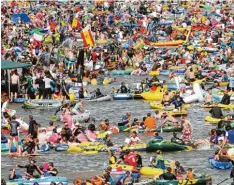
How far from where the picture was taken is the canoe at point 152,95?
43.4 m

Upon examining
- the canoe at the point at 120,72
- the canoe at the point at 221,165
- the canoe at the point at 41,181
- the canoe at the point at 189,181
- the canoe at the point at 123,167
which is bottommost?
the canoe at the point at 120,72

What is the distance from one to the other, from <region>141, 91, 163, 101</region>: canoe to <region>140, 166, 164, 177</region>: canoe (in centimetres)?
1421

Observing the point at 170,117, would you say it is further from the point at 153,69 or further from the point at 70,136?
the point at 153,69

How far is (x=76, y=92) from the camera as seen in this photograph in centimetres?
4397

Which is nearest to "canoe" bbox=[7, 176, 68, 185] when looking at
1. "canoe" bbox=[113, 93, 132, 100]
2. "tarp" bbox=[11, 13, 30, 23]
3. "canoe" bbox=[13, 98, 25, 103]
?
"canoe" bbox=[13, 98, 25, 103]

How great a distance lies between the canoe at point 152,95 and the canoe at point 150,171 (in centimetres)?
1421

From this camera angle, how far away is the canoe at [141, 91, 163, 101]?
142 ft

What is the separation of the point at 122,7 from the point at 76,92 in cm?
4430

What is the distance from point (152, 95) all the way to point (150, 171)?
1477 centimetres

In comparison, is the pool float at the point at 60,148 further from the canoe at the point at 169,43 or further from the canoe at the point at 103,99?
the canoe at the point at 169,43

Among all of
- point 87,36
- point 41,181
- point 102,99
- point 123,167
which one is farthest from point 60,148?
point 87,36

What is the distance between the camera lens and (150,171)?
94.8 ft

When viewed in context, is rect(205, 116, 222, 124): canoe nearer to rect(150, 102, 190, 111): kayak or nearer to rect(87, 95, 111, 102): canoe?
rect(150, 102, 190, 111): kayak

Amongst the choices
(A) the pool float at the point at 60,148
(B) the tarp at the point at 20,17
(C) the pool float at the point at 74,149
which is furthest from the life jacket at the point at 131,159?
(B) the tarp at the point at 20,17
